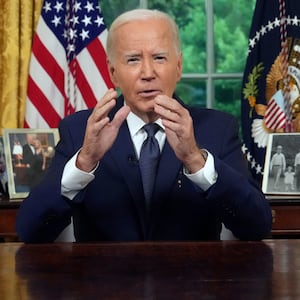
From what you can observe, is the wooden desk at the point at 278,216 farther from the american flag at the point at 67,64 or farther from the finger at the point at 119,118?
the finger at the point at 119,118

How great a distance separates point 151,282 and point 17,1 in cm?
273

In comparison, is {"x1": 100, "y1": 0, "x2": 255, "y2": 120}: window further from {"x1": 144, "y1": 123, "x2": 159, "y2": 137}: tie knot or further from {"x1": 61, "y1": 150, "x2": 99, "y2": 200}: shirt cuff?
{"x1": 61, "y1": 150, "x2": 99, "y2": 200}: shirt cuff

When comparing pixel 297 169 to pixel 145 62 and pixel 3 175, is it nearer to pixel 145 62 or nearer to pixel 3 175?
pixel 3 175

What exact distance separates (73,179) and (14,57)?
1.99m

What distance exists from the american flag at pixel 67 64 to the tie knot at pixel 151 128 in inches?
68.1

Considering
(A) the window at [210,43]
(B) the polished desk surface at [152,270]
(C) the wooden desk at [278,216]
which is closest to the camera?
(B) the polished desk surface at [152,270]

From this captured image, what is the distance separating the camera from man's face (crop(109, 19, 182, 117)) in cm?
230

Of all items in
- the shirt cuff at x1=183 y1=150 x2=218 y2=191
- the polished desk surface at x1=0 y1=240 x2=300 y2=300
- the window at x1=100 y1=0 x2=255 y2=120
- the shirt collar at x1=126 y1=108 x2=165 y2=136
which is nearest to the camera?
the polished desk surface at x1=0 y1=240 x2=300 y2=300

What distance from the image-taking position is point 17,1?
13.0 ft

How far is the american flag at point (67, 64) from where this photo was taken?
4.01 m

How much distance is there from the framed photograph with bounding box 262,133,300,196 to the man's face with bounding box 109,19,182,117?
1396 millimetres

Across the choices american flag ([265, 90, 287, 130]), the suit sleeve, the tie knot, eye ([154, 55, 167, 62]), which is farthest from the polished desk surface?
american flag ([265, 90, 287, 130])

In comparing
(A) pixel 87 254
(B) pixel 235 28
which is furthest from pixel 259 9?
(A) pixel 87 254

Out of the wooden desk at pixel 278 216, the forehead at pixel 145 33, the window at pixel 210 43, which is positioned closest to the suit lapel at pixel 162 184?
the forehead at pixel 145 33
